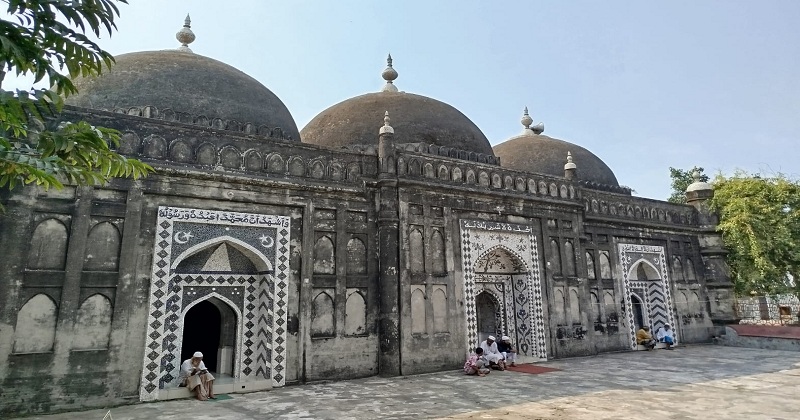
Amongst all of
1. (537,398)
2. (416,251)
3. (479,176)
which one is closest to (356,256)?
(416,251)

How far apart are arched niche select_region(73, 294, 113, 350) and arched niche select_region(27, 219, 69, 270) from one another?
2.20 feet

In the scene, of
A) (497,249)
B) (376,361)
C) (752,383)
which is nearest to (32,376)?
(376,361)

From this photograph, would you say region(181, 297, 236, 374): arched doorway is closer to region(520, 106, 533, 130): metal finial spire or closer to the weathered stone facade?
the weathered stone facade

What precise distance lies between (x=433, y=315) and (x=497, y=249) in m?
2.49

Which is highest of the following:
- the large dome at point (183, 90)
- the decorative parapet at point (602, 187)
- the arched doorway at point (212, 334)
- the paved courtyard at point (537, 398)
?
the large dome at point (183, 90)

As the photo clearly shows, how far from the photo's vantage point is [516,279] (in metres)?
11.1

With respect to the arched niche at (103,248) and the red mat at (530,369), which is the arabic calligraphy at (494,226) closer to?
the red mat at (530,369)

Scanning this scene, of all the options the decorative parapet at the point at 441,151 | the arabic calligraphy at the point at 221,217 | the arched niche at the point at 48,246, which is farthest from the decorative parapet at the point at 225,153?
the decorative parapet at the point at 441,151

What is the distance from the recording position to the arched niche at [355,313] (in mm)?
8586

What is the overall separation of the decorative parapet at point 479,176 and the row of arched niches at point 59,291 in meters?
5.34

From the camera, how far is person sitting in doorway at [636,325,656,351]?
40.5 ft

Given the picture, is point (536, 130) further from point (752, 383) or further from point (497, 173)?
point (752, 383)

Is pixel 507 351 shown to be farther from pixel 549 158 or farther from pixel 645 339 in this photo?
pixel 549 158

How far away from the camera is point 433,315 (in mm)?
9219
